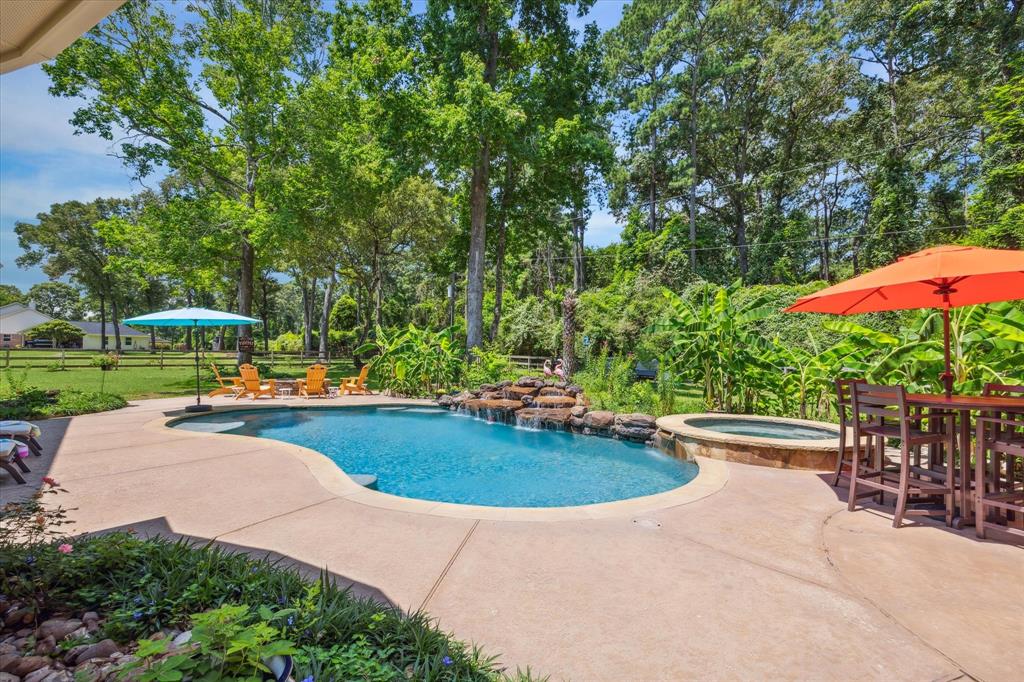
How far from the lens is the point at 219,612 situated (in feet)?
5.66

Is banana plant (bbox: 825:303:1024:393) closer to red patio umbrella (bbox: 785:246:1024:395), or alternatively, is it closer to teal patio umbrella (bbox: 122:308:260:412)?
red patio umbrella (bbox: 785:246:1024:395)

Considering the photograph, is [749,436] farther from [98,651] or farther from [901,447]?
[98,651]

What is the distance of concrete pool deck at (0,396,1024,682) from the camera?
7.36 ft

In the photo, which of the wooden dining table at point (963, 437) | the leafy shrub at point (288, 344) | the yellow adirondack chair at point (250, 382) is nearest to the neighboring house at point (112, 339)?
the leafy shrub at point (288, 344)

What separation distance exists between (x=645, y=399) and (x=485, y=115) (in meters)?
11.0

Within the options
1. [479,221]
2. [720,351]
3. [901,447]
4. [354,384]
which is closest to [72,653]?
[901,447]

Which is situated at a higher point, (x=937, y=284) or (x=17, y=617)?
(x=937, y=284)

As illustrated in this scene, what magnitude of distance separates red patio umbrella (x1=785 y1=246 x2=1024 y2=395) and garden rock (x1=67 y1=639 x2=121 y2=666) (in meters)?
5.54

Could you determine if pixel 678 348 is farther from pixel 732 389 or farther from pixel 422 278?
pixel 422 278

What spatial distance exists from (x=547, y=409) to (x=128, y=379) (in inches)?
669

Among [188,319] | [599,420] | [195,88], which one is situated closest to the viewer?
[599,420]

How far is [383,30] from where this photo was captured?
1739 centimetres

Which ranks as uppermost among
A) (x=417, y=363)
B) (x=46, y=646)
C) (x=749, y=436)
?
(x=417, y=363)

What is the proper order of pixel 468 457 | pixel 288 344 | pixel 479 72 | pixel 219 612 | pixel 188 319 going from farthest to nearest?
pixel 288 344 < pixel 479 72 < pixel 188 319 < pixel 468 457 < pixel 219 612
